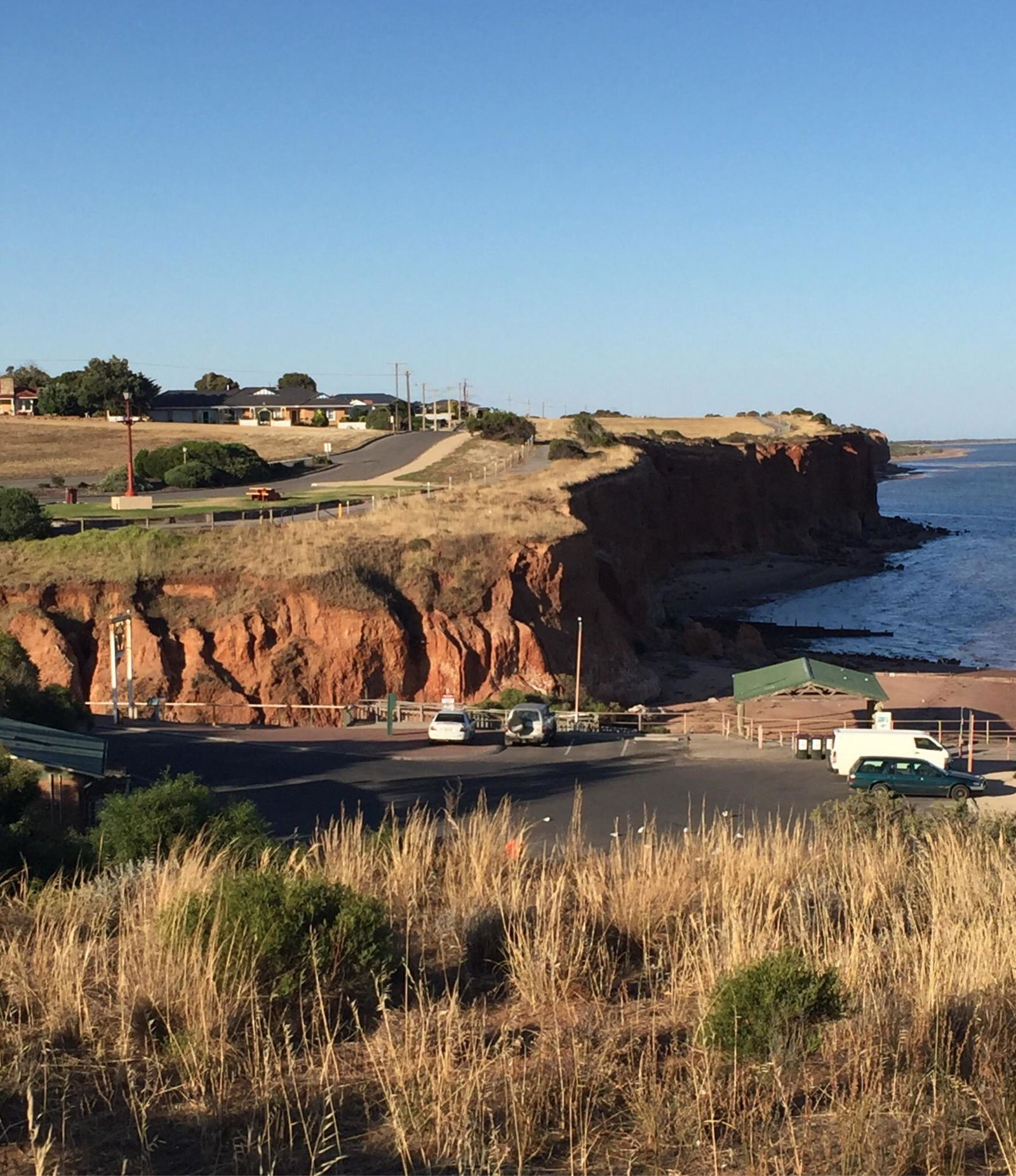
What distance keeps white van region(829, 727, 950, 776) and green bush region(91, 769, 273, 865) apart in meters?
14.3

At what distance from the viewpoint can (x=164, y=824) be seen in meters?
11.5

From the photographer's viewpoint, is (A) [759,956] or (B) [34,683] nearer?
(A) [759,956]

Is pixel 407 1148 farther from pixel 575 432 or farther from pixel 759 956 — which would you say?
pixel 575 432

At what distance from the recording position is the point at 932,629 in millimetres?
65000

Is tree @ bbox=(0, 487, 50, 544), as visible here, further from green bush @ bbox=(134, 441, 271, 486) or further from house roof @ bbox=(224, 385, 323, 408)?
house roof @ bbox=(224, 385, 323, 408)

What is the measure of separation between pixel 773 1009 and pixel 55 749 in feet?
41.3

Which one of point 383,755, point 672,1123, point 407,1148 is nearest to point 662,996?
point 672,1123

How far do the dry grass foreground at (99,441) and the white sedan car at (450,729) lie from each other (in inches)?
1614

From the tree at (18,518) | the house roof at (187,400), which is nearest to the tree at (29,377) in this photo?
the house roof at (187,400)

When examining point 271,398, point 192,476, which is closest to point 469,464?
point 192,476

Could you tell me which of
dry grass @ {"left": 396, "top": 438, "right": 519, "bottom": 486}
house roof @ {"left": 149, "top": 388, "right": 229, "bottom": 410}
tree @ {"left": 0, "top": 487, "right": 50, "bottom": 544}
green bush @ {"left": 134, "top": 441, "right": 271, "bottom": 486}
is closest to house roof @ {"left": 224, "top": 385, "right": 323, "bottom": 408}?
house roof @ {"left": 149, "top": 388, "right": 229, "bottom": 410}

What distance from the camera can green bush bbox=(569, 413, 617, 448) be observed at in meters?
77.9

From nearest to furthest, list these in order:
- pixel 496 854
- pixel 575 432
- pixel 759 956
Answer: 1. pixel 759 956
2. pixel 496 854
3. pixel 575 432

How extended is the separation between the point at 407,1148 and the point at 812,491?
100566 millimetres
